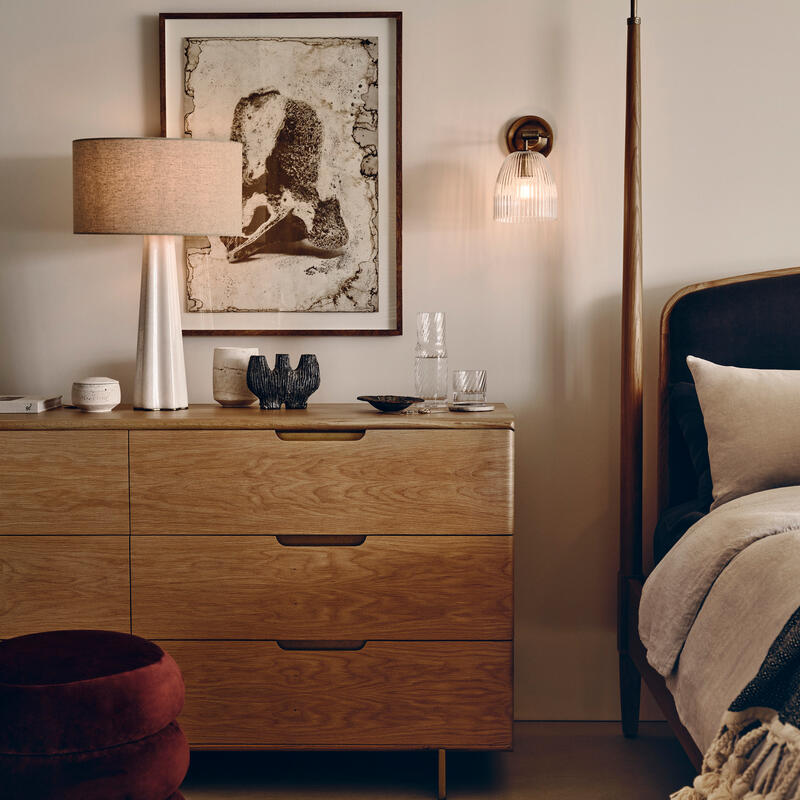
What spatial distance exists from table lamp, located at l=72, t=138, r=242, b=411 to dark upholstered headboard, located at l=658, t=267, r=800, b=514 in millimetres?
1104

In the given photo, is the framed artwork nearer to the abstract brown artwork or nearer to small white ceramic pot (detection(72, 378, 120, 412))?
the abstract brown artwork

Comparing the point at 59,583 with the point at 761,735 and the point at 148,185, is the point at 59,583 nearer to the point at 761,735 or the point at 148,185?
the point at 148,185

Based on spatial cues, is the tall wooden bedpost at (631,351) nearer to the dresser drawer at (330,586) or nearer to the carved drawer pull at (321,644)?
the dresser drawer at (330,586)

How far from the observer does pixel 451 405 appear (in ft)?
6.66

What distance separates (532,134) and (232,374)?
0.96m

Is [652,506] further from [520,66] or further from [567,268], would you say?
[520,66]

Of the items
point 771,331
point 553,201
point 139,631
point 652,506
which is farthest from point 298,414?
point 771,331

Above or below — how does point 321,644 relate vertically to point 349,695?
above

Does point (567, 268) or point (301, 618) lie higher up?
point (567, 268)

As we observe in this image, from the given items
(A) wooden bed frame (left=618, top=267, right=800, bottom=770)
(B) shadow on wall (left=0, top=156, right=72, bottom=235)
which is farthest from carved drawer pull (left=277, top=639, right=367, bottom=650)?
(B) shadow on wall (left=0, top=156, right=72, bottom=235)

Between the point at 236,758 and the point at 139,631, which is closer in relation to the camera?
the point at 139,631

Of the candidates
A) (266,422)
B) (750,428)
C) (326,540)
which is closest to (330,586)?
(326,540)

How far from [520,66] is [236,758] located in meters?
1.87

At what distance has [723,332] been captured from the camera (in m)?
2.16
